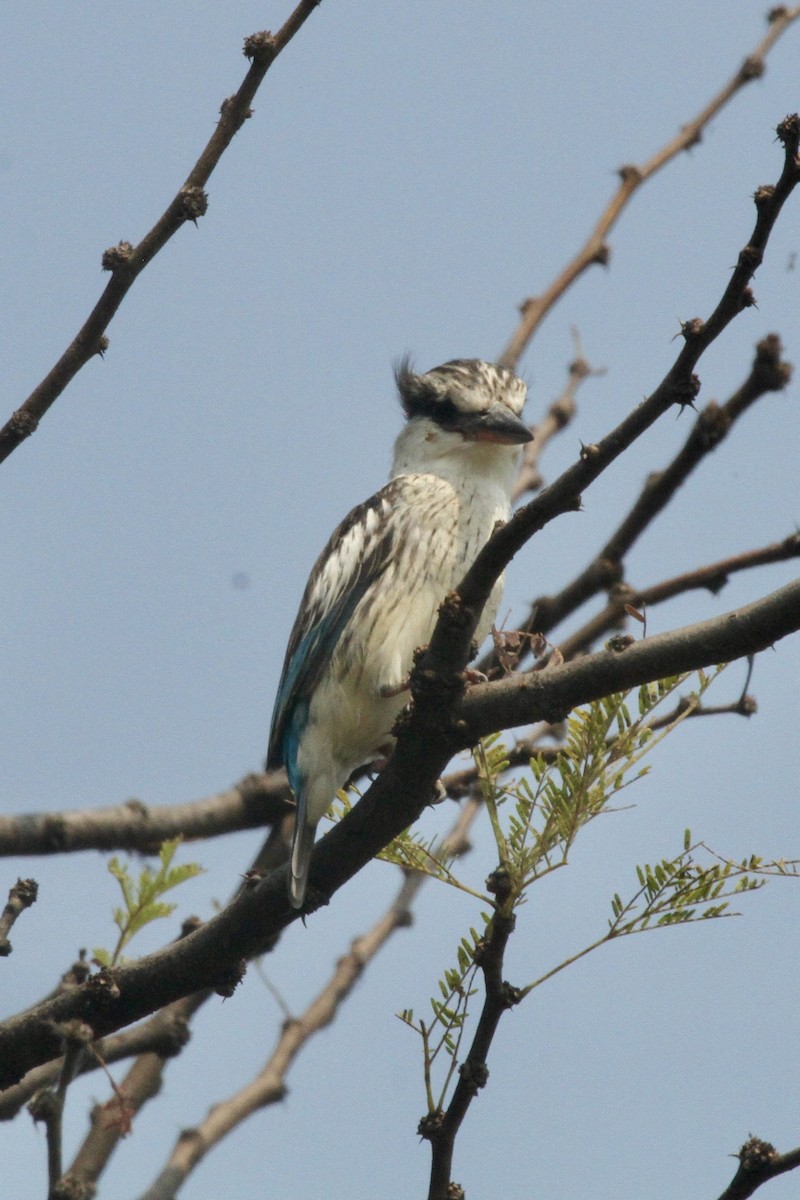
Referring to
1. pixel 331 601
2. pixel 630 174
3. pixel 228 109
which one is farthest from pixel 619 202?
pixel 228 109

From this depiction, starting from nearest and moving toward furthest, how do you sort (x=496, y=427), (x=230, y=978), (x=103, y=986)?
(x=103, y=986) < (x=230, y=978) < (x=496, y=427)

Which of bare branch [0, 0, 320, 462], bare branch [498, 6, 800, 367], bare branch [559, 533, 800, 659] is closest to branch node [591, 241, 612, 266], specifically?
bare branch [498, 6, 800, 367]

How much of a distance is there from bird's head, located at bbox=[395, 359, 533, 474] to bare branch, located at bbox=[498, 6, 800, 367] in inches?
6.5

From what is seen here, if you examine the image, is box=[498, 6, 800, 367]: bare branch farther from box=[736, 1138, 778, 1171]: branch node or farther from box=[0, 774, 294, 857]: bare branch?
box=[736, 1138, 778, 1171]: branch node

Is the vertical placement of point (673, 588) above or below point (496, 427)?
below

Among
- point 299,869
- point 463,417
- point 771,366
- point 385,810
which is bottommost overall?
point 385,810

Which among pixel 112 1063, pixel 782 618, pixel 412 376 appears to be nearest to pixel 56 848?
pixel 112 1063

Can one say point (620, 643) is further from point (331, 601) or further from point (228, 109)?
point (331, 601)

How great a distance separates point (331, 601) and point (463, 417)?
1.05m

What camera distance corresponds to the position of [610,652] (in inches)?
121

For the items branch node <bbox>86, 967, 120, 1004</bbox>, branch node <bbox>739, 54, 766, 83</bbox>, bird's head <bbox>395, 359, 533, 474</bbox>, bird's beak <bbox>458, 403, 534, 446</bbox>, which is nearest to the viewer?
branch node <bbox>86, 967, 120, 1004</bbox>

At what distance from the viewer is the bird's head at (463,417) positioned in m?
5.75

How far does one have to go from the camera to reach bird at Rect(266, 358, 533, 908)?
197 inches

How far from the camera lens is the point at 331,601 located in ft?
17.5
